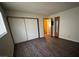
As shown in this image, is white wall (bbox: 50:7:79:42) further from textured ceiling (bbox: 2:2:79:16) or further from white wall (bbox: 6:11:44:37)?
white wall (bbox: 6:11:44:37)

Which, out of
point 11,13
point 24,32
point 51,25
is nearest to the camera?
point 11,13

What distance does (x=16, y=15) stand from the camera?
324cm

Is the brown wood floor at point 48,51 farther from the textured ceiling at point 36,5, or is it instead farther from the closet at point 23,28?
the textured ceiling at point 36,5

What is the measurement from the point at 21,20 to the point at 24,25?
40 centimetres

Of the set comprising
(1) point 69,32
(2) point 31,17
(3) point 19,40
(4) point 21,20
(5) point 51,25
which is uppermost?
(2) point 31,17

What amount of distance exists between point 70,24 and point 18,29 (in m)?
3.55

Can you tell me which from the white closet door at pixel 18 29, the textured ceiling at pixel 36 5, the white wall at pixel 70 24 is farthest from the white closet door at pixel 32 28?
the white wall at pixel 70 24

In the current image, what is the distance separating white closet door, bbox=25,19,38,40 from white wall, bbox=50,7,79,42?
2.08 m

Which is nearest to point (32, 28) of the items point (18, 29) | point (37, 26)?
point (37, 26)

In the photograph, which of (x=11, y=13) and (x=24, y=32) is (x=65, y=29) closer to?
(x=24, y=32)

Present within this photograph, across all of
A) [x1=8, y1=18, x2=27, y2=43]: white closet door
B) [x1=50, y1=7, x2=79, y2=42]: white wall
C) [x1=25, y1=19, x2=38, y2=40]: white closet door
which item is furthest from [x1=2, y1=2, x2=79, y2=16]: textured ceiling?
[x1=25, y1=19, x2=38, y2=40]: white closet door

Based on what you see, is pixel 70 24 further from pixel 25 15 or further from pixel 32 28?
pixel 25 15

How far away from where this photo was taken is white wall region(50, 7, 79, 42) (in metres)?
3.07

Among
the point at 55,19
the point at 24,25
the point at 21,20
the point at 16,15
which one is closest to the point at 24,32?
the point at 24,25
